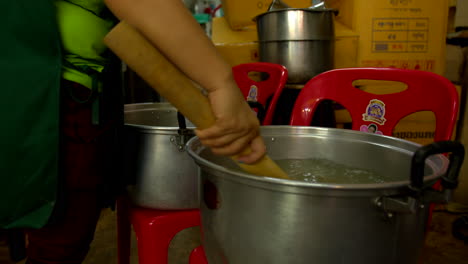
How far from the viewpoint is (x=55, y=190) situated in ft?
2.05

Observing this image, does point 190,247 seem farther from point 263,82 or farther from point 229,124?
point 229,124

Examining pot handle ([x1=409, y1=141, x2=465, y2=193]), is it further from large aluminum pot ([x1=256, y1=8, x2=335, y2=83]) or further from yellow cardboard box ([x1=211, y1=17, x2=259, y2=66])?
yellow cardboard box ([x1=211, y1=17, x2=259, y2=66])

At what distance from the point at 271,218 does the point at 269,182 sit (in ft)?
0.17

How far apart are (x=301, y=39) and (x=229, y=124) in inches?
45.3

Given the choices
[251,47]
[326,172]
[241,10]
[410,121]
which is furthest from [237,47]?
[326,172]

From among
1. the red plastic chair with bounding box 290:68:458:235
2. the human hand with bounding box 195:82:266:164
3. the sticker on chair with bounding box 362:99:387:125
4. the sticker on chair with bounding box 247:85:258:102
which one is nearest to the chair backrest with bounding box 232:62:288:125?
the sticker on chair with bounding box 247:85:258:102

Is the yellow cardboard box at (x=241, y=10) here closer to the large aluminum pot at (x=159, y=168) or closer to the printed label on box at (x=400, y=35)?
the printed label on box at (x=400, y=35)

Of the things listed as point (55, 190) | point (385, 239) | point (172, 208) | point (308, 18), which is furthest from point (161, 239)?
point (308, 18)

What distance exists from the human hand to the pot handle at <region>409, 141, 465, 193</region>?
21cm

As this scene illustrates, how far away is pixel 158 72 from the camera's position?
1.46 feet

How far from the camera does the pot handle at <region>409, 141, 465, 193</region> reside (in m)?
0.40

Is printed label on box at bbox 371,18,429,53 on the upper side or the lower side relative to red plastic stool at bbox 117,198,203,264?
upper

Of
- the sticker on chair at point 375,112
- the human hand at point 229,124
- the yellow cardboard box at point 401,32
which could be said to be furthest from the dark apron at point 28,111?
the yellow cardboard box at point 401,32

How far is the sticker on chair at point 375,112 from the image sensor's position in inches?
38.0
